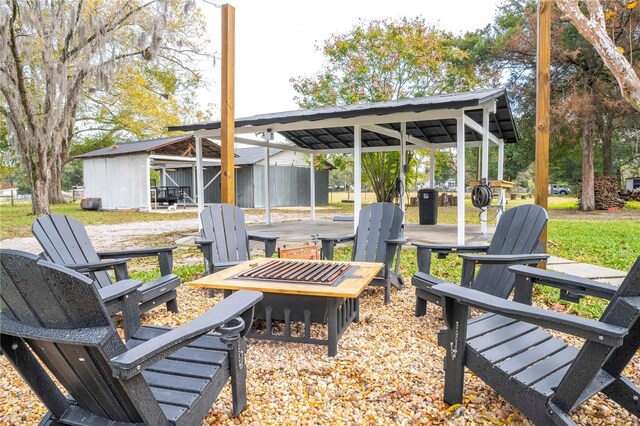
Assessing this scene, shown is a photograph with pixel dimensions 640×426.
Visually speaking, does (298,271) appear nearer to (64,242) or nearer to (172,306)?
(172,306)

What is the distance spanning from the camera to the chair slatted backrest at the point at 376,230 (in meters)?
3.91

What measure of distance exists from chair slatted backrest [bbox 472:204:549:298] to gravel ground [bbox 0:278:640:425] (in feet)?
1.75

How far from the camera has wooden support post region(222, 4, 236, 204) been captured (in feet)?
13.5

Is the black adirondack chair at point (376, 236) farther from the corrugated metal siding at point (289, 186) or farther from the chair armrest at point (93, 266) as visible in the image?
the corrugated metal siding at point (289, 186)

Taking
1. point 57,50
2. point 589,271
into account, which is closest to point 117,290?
point 589,271

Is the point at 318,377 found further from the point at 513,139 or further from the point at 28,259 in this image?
the point at 513,139

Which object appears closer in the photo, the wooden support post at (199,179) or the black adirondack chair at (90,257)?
the black adirondack chair at (90,257)

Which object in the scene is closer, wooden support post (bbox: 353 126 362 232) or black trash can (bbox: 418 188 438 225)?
wooden support post (bbox: 353 126 362 232)

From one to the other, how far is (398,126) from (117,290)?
822cm

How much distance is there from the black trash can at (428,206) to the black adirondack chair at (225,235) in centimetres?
670

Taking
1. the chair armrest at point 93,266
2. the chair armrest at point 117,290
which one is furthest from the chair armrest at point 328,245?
the chair armrest at point 117,290

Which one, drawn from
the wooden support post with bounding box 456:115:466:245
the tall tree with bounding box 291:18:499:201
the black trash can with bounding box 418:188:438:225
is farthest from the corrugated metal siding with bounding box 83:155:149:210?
the wooden support post with bounding box 456:115:466:245

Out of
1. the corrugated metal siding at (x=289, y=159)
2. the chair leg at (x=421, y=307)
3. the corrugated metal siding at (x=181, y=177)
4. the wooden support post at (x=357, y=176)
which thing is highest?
the corrugated metal siding at (x=289, y=159)

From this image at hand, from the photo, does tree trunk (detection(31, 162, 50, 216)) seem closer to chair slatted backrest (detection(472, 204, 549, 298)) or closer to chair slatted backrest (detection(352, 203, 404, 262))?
chair slatted backrest (detection(352, 203, 404, 262))
